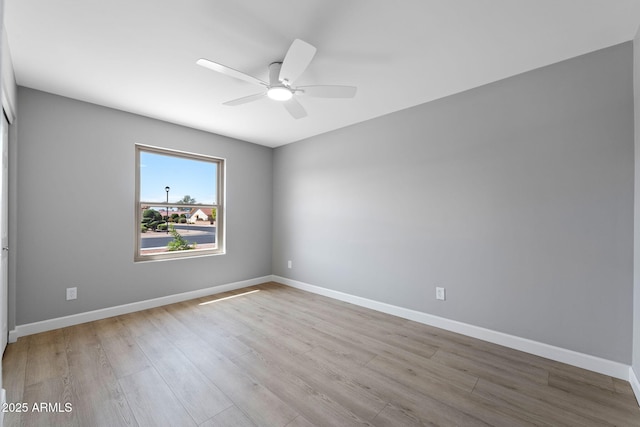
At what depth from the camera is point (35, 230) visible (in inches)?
110

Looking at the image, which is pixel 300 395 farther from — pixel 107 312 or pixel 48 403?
pixel 107 312

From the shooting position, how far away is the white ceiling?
175 centimetres

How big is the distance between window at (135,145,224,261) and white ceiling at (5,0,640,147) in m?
1.03

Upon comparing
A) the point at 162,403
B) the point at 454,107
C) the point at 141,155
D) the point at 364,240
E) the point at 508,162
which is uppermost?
the point at 454,107

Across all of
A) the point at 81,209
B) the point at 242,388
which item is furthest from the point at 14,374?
the point at 242,388

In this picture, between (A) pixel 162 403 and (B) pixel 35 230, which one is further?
(B) pixel 35 230

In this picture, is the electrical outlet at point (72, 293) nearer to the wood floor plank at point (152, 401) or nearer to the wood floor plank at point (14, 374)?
the wood floor plank at point (14, 374)

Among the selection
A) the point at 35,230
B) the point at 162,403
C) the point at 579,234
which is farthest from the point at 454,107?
the point at 35,230

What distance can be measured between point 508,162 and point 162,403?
3302 millimetres

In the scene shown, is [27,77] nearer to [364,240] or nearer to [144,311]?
[144,311]

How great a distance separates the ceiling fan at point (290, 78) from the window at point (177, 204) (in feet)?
6.22

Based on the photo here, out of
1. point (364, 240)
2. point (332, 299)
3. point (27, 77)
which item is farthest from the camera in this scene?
point (332, 299)

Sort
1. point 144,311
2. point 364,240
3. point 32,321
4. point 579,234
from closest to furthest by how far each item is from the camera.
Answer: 1. point 579,234
2. point 32,321
3. point 144,311
4. point 364,240

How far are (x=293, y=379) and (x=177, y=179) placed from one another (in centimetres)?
313
